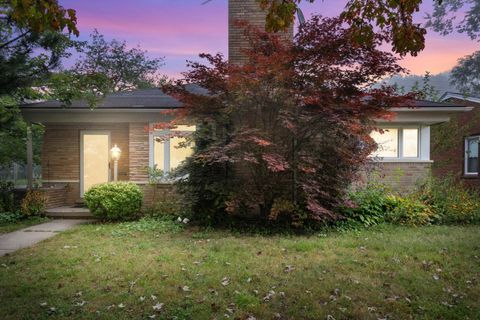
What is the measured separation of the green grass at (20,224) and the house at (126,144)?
2.54 ft

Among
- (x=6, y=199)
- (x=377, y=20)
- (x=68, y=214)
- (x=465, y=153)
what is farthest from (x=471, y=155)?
(x=6, y=199)

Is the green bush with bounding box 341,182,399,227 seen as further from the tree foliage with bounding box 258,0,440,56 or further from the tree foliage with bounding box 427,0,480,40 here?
the tree foliage with bounding box 427,0,480,40

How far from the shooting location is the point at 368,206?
753 cm

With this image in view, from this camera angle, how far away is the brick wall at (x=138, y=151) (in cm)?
935

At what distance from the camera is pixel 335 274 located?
14.0ft

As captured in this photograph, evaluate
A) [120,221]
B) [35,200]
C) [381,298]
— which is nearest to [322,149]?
[381,298]

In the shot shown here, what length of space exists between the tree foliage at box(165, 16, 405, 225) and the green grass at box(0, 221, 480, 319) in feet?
3.31

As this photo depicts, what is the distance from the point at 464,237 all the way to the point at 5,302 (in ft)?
24.0

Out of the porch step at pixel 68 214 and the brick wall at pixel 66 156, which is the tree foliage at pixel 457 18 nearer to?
the brick wall at pixel 66 156

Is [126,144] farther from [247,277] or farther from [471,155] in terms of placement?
[471,155]

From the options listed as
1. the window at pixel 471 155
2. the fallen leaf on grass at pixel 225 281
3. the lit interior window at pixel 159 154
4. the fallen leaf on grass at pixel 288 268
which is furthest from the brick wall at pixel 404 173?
the fallen leaf on grass at pixel 225 281

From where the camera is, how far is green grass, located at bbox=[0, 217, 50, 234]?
7250 millimetres

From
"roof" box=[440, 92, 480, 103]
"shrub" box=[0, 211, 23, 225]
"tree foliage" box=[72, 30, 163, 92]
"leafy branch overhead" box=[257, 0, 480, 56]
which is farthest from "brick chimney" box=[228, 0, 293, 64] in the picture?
"tree foliage" box=[72, 30, 163, 92]

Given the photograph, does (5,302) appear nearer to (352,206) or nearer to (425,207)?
(352,206)
